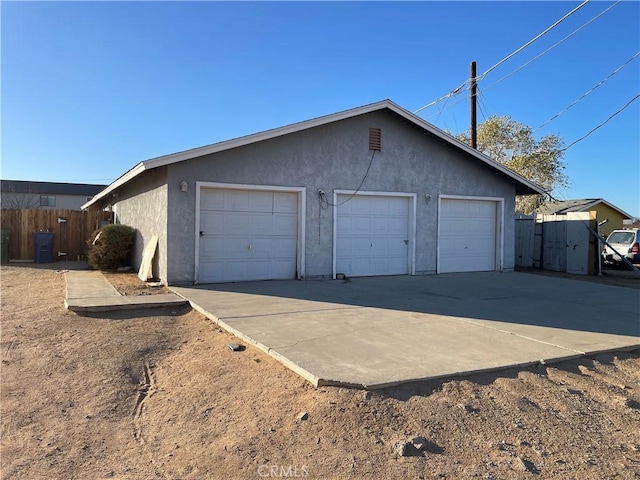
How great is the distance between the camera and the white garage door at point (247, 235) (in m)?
11.1

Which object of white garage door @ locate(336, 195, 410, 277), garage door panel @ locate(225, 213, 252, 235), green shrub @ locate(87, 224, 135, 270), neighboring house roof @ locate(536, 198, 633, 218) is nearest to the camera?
garage door panel @ locate(225, 213, 252, 235)

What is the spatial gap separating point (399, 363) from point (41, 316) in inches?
231

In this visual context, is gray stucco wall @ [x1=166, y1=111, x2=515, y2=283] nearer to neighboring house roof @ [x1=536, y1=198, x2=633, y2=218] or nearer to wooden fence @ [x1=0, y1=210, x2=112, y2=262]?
wooden fence @ [x1=0, y1=210, x2=112, y2=262]

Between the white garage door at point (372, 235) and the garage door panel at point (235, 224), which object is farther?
the white garage door at point (372, 235)

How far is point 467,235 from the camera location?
14.8 metres

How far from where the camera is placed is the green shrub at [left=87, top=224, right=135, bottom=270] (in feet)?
44.8

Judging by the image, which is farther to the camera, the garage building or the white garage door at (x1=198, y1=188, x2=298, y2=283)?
the white garage door at (x1=198, y1=188, x2=298, y2=283)

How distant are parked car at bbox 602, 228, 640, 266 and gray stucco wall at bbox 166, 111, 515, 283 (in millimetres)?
7337

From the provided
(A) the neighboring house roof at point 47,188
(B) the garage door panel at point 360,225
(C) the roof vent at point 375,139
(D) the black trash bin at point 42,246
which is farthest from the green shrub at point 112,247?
(A) the neighboring house roof at point 47,188

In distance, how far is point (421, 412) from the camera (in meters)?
4.07

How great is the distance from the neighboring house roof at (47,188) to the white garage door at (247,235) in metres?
40.7

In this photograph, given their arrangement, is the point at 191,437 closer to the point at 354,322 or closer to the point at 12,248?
the point at 354,322

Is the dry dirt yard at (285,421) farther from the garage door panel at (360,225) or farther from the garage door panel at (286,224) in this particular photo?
the garage door panel at (360,225)

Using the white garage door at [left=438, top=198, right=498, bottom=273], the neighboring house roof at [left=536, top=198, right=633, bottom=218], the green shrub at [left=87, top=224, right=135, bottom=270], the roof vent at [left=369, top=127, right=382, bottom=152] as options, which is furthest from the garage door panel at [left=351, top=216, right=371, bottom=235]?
the neighboring house roof at [left=536, top=198, right=633, bottom=218]
